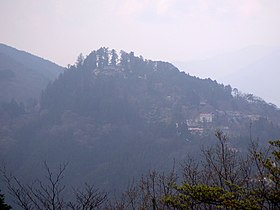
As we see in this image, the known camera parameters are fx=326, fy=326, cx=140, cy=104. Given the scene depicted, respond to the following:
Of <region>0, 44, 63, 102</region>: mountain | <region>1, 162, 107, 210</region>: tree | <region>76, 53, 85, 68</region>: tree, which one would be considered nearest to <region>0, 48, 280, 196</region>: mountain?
<region>76, 53, 85, 68</region>: tree

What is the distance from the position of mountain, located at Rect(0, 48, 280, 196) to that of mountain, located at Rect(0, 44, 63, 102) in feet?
91.3

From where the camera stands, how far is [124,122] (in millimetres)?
69750

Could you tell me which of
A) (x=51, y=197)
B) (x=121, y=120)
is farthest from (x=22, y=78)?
(x=51, y=197)

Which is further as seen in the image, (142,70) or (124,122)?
(142,70)

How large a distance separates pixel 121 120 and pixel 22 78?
64.2m

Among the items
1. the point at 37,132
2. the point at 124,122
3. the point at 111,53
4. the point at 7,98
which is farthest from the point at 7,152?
the point at 7,98

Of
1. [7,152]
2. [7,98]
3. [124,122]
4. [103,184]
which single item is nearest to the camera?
[103,184]

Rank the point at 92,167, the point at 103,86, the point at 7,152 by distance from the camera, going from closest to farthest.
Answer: the point at 92,167 < the point at 7,152 < the point at 103,86

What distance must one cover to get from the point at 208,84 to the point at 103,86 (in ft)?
83.1

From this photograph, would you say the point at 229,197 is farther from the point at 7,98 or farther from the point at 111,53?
the point at 7,98

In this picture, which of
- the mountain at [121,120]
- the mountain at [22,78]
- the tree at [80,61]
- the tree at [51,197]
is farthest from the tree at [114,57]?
the tree at [51,197]

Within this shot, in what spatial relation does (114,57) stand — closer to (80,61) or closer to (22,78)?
(80,61)

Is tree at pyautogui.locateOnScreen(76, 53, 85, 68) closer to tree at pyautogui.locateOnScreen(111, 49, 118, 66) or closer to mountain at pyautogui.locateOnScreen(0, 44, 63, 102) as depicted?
tree at pyautogui.locateOnScreen(111, 49, 118, 66)

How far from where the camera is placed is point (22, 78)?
119375 millimetres
